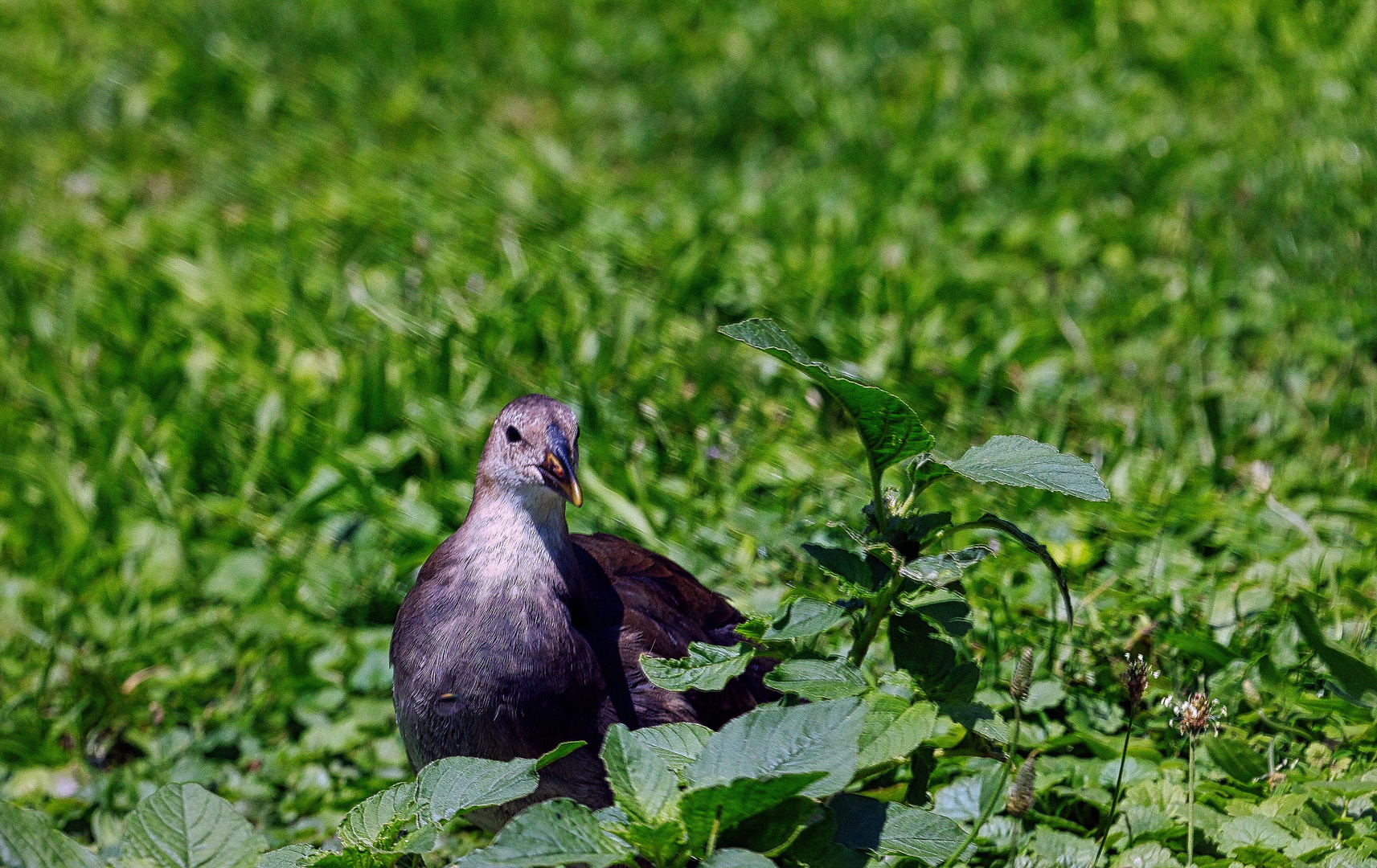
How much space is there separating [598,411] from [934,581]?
205 centimetres

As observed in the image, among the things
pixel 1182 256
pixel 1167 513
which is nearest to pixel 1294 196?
pixel 1182 256

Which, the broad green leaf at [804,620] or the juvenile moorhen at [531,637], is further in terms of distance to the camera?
the juvenile moorhen at [531,637]

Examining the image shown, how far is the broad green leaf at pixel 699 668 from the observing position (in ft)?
7.45

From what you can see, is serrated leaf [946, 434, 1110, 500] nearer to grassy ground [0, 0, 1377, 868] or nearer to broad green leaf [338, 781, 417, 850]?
grassy ground [0, 0, 1377, 868]

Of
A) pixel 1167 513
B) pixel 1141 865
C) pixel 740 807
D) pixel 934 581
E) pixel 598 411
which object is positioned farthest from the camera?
pixel 598 411

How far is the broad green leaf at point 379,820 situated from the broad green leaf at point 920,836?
0.79m

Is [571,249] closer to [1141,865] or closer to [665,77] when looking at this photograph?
[665,77]

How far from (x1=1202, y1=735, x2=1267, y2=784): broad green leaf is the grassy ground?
2.6 inches

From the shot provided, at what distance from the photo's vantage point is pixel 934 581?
7.38 ft

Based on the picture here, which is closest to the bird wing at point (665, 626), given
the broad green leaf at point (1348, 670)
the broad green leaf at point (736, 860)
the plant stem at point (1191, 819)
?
the broad green leaf at point (736, 860)

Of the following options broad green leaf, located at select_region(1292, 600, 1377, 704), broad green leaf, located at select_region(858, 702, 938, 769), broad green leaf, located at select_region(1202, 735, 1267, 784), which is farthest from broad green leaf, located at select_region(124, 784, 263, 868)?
broad green leaf, located at select_region(1292, 600, 1377, 704)

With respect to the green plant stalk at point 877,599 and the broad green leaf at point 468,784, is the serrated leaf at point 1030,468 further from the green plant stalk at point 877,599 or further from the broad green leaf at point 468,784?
the broad green leaf at point 468,784

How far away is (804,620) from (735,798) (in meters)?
0.38

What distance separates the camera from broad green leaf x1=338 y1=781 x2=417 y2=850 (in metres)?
2.18
